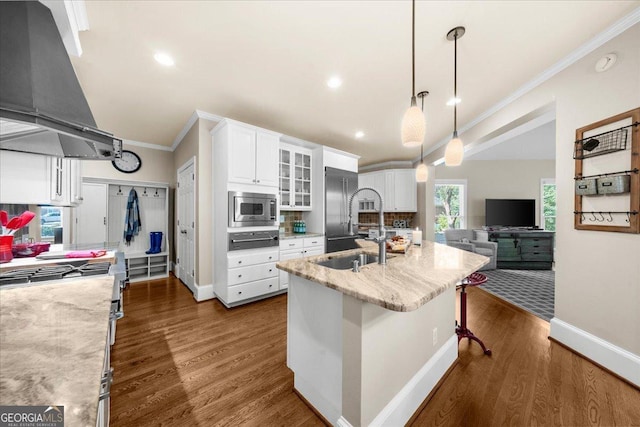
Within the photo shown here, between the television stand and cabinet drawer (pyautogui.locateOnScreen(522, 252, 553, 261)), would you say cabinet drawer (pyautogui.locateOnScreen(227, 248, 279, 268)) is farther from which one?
cabinet drawer (pyautogui.locateOnScreen(522, 252, 553, 261))

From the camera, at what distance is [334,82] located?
246 cm

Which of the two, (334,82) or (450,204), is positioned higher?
(334,82)

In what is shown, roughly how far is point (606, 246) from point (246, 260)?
3.50m

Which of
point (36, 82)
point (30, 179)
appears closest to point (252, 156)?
point (30, 179)

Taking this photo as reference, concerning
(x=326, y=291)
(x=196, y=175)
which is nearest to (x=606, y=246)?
(x=326, y=291)

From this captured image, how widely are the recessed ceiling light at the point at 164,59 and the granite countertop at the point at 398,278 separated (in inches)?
83.0

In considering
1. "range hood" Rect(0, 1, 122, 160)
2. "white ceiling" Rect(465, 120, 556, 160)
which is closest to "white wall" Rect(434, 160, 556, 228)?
"white ceiling" Rect(465, 120, 556, 160)

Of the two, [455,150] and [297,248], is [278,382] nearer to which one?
[297,248]

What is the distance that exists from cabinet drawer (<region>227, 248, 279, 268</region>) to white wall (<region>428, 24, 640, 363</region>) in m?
3.20

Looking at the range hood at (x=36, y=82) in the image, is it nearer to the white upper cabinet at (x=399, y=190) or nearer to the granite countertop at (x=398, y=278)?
the granite countertop at (x=398, y=278)

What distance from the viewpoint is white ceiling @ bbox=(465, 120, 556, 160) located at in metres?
4.30

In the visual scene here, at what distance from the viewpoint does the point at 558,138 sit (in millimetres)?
2262

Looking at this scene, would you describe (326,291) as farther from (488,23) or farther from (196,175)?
(196,175)

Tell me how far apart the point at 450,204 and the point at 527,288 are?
125 inches
